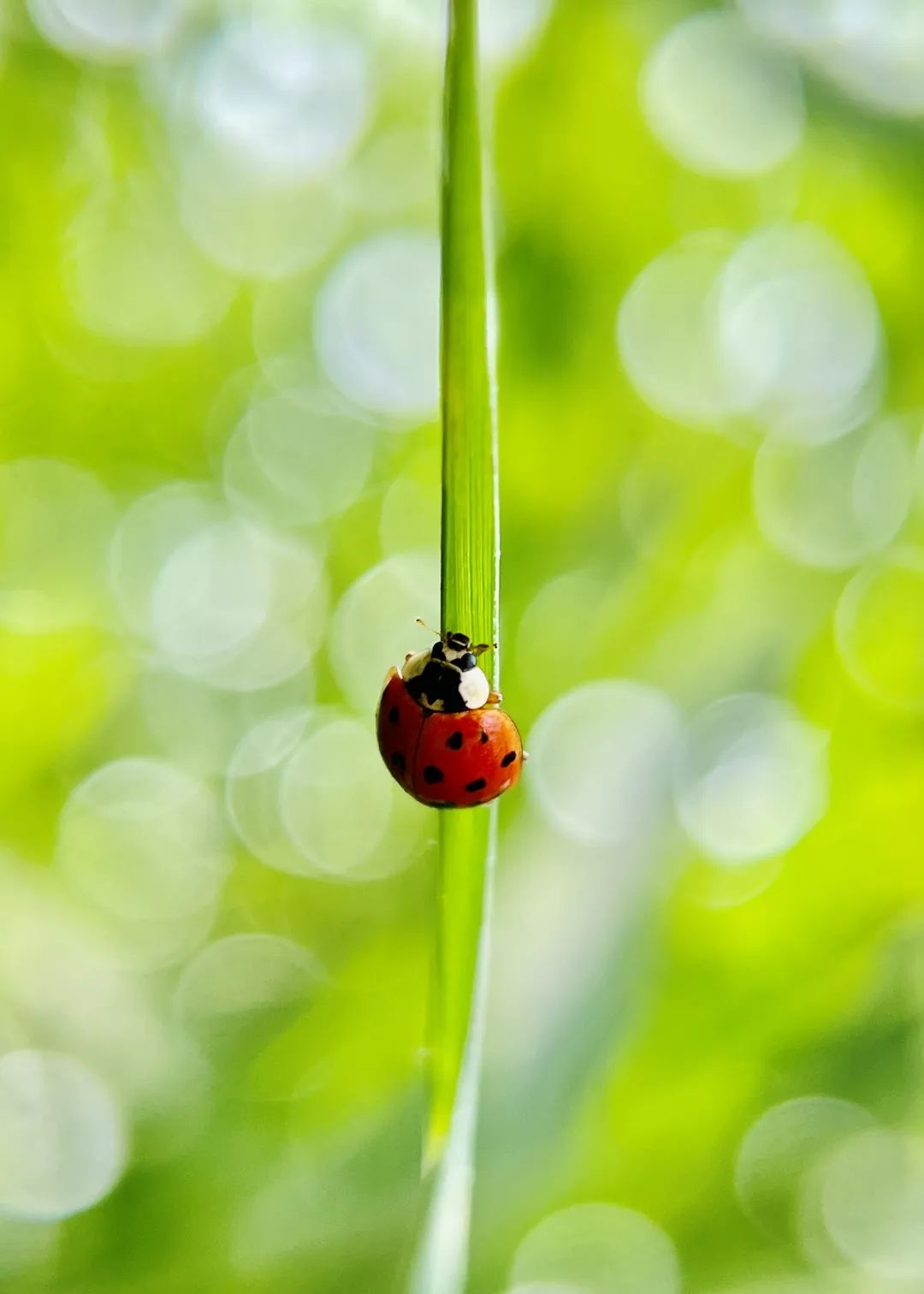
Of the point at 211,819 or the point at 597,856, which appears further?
the point at 211,819

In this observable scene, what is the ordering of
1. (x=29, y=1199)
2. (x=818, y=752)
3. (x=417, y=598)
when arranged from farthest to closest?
(x=417, y=598) → (x=818, y=752) → (x=29, y=1199)

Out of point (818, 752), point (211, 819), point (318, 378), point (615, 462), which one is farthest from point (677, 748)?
point (318, 378)

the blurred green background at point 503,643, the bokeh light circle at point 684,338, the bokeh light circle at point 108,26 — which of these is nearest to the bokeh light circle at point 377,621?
the blurred green background at point 503,643

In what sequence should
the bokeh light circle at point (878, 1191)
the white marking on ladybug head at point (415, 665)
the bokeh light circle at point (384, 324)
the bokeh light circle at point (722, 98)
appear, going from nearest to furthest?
the white marking on ladybug head at point (415, 665) < the bokeh light circle at point (878, 1191) < the bokeh light circle at point (722, 98) < the bokeh light circle at point (384, 324)

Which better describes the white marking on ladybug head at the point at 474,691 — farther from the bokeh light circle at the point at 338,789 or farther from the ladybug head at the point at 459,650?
the bokeh light circle at the point at 338,789

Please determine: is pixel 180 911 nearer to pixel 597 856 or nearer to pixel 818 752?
pixel 597 856

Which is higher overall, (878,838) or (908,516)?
(908,516)

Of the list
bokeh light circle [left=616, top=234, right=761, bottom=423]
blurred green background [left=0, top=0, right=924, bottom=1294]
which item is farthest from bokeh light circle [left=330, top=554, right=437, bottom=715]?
bokeh light circle [left=616, top=234, right=761, bottom=423]

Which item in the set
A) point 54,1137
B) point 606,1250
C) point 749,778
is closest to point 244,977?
point 54,1137
